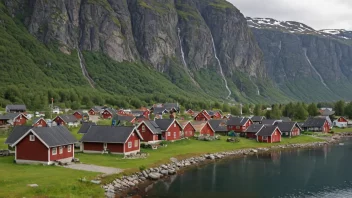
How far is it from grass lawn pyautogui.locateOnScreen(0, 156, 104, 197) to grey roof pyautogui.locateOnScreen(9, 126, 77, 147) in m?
3.06

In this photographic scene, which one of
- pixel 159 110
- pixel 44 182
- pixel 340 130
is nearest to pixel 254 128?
pixel 340 130

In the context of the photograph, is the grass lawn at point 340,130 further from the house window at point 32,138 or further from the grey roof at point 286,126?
the house window at point 32,138

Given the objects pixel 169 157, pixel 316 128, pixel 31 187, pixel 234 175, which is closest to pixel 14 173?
pixel 31 187

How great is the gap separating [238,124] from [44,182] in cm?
6665

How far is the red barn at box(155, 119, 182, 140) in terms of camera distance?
7544 centimetres

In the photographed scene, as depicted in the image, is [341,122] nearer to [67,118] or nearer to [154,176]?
[67,118]

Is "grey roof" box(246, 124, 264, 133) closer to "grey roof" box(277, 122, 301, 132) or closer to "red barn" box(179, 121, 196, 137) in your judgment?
"grey roof" box(277, 122, 301, 132)

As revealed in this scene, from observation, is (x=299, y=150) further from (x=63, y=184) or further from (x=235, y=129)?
(x=63, y=184)

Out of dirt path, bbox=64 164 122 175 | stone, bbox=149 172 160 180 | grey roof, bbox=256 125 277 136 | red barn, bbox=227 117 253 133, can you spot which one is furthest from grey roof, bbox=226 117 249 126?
dirt path, bbox=64 164 122 175

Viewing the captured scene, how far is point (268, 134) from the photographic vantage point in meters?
87.6

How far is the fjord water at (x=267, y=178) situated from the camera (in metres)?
46.5

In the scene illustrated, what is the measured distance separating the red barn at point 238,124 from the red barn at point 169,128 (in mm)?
23799

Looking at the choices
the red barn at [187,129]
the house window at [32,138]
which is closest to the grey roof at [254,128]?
the red barn at [187,129]

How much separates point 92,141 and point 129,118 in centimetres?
4152
